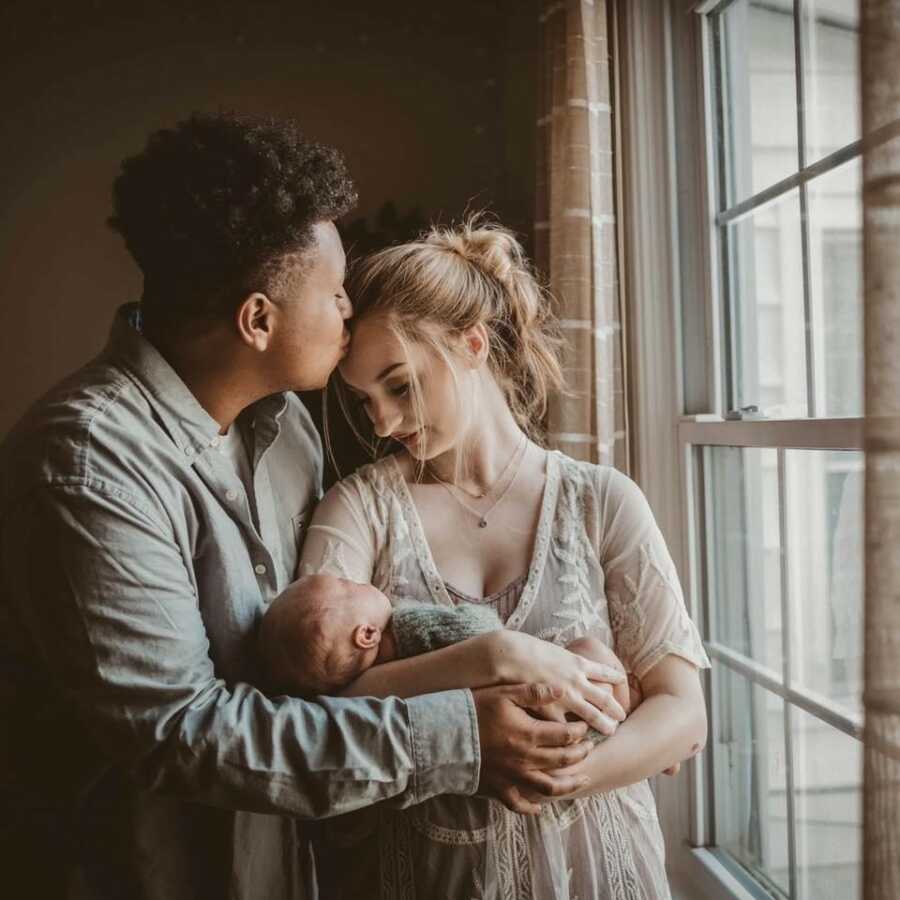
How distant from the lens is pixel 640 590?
133 cm

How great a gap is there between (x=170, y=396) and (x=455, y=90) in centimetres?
236

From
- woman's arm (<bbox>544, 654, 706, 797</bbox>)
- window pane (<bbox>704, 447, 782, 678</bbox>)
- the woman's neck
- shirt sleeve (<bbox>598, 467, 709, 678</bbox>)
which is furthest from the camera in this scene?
window pane (<bbox>704, 447, 782, 678</bbox>)

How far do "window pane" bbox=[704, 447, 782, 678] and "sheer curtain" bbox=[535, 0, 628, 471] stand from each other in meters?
0.24

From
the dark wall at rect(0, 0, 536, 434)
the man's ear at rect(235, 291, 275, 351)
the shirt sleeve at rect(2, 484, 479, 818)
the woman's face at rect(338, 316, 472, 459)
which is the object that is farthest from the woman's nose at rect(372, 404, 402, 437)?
the dark wall at rect(0, 0, 536, 434)

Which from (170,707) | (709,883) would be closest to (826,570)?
(709,883)

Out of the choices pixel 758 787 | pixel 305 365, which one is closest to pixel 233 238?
pixel 305 365

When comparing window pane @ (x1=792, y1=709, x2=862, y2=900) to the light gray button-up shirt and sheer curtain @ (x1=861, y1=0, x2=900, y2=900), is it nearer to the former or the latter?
the light gray button-up shirt

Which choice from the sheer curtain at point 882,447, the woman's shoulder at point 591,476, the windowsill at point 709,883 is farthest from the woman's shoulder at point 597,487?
the windowsill at point 709,883

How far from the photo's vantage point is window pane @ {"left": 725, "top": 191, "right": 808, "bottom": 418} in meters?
1.59

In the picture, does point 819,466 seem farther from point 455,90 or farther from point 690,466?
point 455,90

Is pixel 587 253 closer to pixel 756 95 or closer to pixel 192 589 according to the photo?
pixel 756 95

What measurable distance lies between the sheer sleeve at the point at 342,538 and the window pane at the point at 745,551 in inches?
32.3

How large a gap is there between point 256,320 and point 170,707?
0.60m

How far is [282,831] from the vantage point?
4.50 feet
